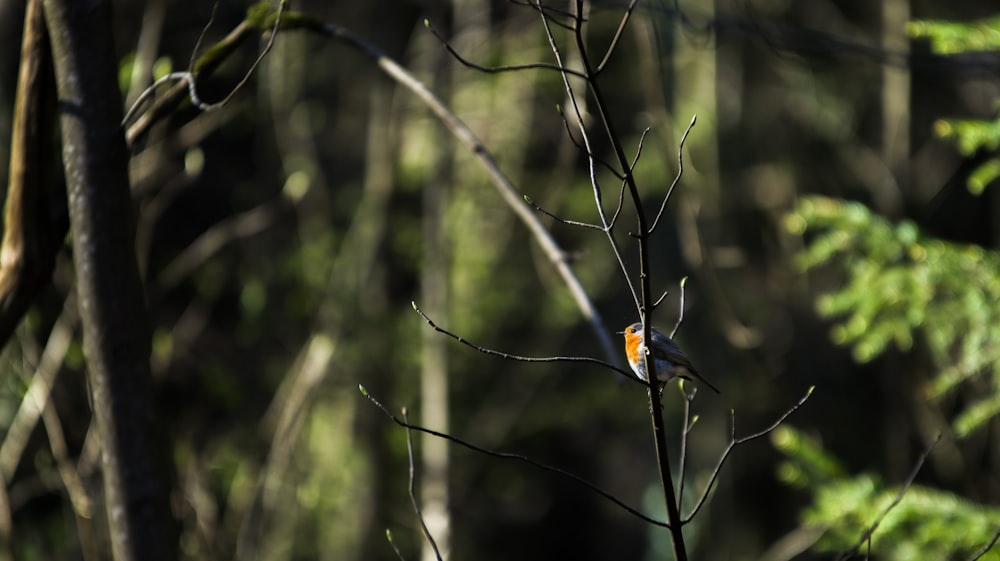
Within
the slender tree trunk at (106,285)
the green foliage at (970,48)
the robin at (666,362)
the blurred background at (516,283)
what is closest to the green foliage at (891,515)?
the blurred background at (516,283)

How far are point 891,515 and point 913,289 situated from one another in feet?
3.04

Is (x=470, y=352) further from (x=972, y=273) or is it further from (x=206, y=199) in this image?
(x=972, y=273)

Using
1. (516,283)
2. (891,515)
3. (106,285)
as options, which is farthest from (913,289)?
(516,283)

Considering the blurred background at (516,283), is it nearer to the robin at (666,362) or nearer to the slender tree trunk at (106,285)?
the robin at (666,362)

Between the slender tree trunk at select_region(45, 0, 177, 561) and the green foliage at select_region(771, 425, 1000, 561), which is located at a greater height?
the slender tree trunk at select_region(45, 0, 177, 561)

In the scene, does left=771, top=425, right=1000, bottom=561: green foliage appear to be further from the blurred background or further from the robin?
the robin

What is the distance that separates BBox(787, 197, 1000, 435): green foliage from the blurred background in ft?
0.04

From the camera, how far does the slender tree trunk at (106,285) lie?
225 cm

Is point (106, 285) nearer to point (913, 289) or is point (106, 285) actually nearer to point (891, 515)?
point (891, 515)

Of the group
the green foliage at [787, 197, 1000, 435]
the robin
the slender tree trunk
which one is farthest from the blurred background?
the slender tree trunk

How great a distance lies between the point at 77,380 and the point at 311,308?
280 cm

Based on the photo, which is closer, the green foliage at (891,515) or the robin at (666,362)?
the robin at (666,362)

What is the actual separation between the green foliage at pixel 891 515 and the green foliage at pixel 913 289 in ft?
0.99

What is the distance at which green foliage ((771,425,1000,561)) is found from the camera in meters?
3.39
